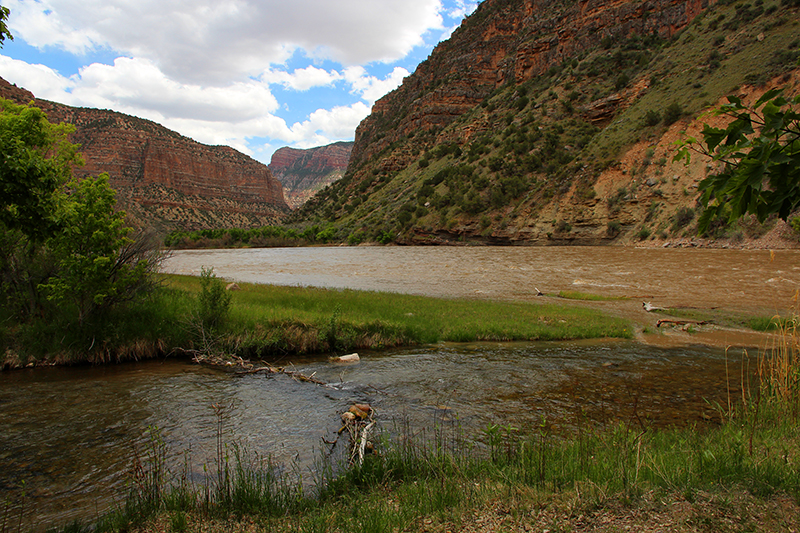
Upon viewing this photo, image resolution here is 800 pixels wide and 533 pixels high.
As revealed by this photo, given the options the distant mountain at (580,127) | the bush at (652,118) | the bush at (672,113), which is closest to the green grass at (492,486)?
the distant mountain at (580,127)

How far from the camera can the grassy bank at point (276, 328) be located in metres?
11.0

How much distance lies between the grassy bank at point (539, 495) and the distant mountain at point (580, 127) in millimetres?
30948

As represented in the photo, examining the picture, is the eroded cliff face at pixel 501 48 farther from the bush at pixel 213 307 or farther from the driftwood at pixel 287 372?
the driftwood at pixel 287 372

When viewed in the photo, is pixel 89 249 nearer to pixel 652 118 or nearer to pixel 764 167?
pixel 764 167

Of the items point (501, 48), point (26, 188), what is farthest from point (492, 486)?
point (501, 48)

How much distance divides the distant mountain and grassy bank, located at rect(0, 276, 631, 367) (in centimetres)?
2254

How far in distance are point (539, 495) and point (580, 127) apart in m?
80.8

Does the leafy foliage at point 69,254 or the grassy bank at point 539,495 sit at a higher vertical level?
the leafy foliage at point 69,254

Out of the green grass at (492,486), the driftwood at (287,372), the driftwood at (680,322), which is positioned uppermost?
the green grass at (492,486)

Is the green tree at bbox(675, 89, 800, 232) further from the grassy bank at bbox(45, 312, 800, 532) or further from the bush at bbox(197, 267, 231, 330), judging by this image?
the bush at bbox(197, 267, 231, 330)

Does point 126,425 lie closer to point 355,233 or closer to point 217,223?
point 355,233

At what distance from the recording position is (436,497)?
12.2 feet

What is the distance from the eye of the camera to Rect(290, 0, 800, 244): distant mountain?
50.1 m

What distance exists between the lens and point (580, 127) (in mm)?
73438
